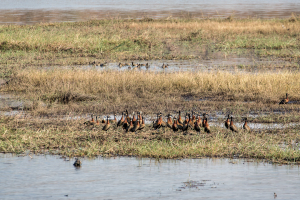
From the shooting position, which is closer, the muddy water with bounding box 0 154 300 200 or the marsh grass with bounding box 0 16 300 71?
the muddy water with bounding box 0 154 300 200

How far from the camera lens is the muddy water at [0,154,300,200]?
7582 millimetres

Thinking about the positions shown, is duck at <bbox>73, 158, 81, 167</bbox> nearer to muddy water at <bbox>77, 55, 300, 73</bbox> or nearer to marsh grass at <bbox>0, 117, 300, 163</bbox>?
marsh grass at <bbox>0, 117, 300, 163</bbox>

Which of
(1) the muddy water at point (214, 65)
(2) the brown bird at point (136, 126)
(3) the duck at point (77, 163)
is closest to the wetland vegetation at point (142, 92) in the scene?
(2) the brown bird at point (136, 126)

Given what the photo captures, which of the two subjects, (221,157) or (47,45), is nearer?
(221,157)

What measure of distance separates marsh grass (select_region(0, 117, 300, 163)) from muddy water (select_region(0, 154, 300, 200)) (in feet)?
0.98

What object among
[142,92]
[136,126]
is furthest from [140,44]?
[136,126]

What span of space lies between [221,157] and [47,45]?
750 inches

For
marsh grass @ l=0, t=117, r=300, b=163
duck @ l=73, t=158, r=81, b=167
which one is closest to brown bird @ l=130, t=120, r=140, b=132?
marsh grass @ l=0, t=117, r=300, b=163

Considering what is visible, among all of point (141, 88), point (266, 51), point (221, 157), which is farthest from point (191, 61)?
point (221, 157)

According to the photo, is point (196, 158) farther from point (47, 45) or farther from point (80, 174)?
point (47, 45)

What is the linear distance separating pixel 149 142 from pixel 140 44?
61.8 ft

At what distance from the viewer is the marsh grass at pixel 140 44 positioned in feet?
81.8

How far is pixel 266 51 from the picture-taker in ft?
87.1

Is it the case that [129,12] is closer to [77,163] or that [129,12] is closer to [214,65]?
[214,65]
